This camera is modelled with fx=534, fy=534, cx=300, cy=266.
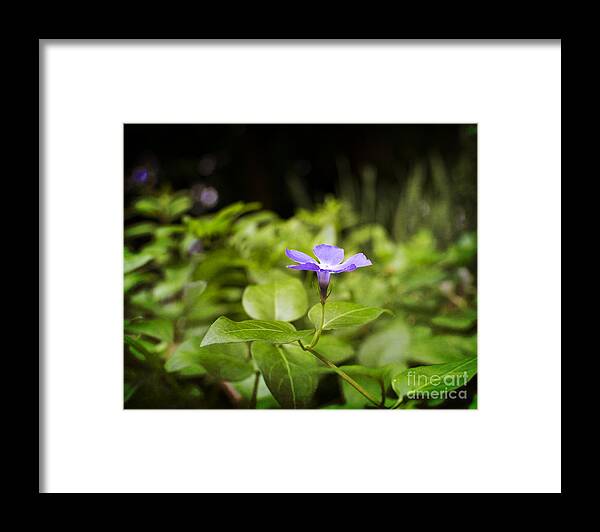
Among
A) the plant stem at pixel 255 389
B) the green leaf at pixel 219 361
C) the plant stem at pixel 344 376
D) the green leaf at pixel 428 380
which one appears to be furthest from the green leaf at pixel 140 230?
the green leaf at pixel 428 380

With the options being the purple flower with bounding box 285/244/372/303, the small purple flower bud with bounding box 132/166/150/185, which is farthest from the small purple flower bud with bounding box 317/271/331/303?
the small purple flower bud with bounding box 132/166/150/185

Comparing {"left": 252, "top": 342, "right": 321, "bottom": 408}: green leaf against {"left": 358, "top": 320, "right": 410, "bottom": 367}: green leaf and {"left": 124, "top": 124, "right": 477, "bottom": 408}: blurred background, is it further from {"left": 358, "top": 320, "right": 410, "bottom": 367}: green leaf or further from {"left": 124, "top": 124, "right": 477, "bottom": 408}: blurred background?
{"left": 358, "top": 320, "right": 410, "bottom": 367}: green leaf

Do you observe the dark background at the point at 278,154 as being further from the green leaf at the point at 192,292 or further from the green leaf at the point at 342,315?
the green leaf at the point at 342,315

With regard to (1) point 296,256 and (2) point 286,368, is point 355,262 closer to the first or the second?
(1) point 296,256

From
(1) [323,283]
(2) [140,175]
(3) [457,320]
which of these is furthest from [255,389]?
(2) [140,175]

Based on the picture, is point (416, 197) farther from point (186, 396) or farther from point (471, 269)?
point (186, 396)

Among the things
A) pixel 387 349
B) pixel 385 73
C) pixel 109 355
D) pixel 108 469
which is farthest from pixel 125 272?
pixel 385 73

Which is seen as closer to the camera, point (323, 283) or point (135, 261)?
point (323, 283)

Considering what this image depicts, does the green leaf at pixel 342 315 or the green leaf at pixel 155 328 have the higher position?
the green leaf at pixel 342 315
